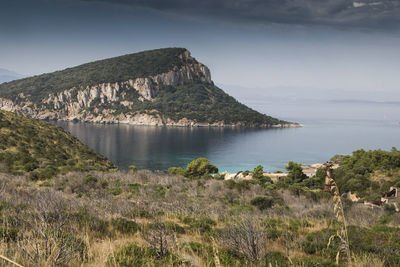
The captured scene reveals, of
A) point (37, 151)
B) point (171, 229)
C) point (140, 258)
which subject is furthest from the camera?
point (37, 151)

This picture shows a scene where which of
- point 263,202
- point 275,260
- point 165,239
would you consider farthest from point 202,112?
point 275,260

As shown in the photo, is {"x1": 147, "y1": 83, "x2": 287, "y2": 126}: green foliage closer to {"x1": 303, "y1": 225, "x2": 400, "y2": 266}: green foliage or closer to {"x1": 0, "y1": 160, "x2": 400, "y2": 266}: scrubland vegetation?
{"x1": 0, "y1": 160, "x2": 400, "y2": 266}: scrubland vegetation

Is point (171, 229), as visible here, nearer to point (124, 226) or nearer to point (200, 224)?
point (124, 226)

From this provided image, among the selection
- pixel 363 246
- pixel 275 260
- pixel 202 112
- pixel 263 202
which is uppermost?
pixel 202 112

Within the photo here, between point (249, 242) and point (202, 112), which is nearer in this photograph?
point (249, 242)

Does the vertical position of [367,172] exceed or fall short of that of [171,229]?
it falls short

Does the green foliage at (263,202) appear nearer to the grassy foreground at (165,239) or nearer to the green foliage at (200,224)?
the grassy foreground at (165,239)

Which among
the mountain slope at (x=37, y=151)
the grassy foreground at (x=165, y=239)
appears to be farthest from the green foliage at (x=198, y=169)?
the grassy foreground at (x=165, y=239)

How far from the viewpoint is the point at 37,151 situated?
27250mm

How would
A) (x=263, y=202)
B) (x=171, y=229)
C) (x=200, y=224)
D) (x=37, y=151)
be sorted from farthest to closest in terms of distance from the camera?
(x=37, y=151)
(x=263, y=202)
(x=200, y=224)
(x=171, y=229)

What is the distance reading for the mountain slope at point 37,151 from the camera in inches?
809

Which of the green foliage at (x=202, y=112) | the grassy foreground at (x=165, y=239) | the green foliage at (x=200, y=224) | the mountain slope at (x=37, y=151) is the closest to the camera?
the grassy foreground at (x=165, y=239)

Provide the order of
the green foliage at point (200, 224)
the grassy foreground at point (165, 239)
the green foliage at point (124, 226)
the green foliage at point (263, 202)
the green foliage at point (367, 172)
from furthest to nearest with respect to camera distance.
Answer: the green foliage at point (367, 172), the green foliage at point (263, 202), the green foliage at point (200, 224), the green foliage at point (124, 226), the grassy foreground at point (165, 239)

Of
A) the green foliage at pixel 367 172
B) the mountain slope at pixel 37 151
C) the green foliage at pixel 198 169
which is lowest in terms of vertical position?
the green foliage at pixel 198 169
